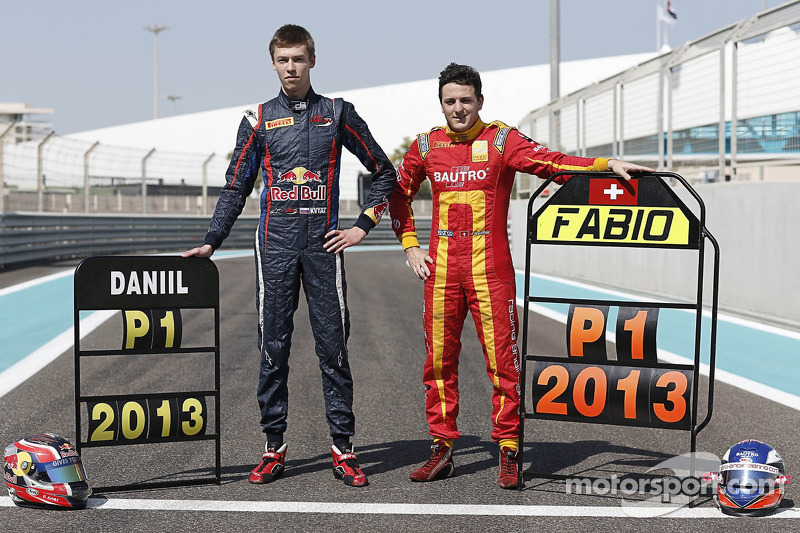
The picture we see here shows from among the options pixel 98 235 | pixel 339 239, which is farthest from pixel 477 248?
pixel 98 235

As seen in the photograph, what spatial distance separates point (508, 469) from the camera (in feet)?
14.4

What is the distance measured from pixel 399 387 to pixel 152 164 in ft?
74.4

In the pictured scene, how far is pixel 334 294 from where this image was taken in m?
4.57

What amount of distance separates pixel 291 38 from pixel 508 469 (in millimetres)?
2270

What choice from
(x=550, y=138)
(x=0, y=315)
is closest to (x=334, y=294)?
(x=0, y=315)

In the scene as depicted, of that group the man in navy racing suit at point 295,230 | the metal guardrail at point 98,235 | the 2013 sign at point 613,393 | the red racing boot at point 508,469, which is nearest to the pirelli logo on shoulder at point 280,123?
the man in navy racing suit at point 295,230

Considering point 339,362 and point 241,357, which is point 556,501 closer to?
point 339,362

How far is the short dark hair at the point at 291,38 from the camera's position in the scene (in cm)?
445

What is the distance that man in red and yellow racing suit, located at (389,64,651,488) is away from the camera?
4.48 metres

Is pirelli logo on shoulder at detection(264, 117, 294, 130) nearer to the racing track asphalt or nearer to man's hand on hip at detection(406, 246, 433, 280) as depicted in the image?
man's hand on hip at detection(406, 246, 433, 280)

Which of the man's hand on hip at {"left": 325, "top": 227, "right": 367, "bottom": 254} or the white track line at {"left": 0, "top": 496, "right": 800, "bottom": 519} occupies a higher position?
the man's hand on hip at {"left": 325, "top": 227, "right": 367, "bottom": 254}

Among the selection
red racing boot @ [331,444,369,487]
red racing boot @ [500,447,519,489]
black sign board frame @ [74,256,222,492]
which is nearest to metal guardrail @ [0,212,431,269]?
black sign board frame @ [74,256,222,492]

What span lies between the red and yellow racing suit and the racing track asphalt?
1.47ft

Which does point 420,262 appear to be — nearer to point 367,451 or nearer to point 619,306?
point 619,306
